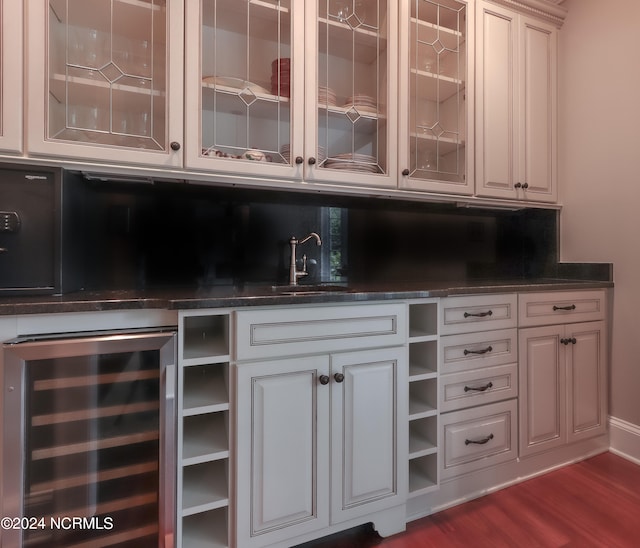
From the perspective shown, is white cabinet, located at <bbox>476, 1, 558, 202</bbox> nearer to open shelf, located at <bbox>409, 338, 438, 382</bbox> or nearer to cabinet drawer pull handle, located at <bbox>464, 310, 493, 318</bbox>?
cabinet drawer pull handle, located at <bbox>464, 310, 493, 318</bbox>

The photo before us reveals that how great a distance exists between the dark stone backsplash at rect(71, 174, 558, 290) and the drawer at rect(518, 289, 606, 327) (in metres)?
0.39

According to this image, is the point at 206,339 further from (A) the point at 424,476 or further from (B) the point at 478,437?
(B) the point at 478,437

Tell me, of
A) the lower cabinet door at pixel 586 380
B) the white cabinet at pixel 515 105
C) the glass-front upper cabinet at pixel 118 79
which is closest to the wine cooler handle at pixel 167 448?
the glass-front upper cabinet at pixel 118 79

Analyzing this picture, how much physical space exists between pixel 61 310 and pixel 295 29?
1336 millimetres

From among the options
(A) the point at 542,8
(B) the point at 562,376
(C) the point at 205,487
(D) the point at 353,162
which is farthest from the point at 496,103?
(C) the point at 205,487

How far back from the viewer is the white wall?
1.79 metres

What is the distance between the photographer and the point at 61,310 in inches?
37.2

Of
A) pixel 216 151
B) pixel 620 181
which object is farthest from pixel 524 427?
pixel 216 151

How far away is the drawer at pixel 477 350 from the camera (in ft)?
4.71

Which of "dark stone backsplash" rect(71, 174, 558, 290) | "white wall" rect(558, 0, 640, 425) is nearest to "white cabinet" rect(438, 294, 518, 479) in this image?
"dark stone backsplash" rect(71, 174, 558, 290)

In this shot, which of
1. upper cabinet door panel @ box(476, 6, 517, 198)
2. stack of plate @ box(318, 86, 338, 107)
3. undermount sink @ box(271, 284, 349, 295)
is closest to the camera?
stack of plate @ box(318, 86, 338, 107)

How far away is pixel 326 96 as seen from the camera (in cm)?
150

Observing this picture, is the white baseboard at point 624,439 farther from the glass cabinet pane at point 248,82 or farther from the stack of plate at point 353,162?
the glass cabinet pane at point 248,82

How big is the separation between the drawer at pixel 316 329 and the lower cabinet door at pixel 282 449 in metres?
0.05
